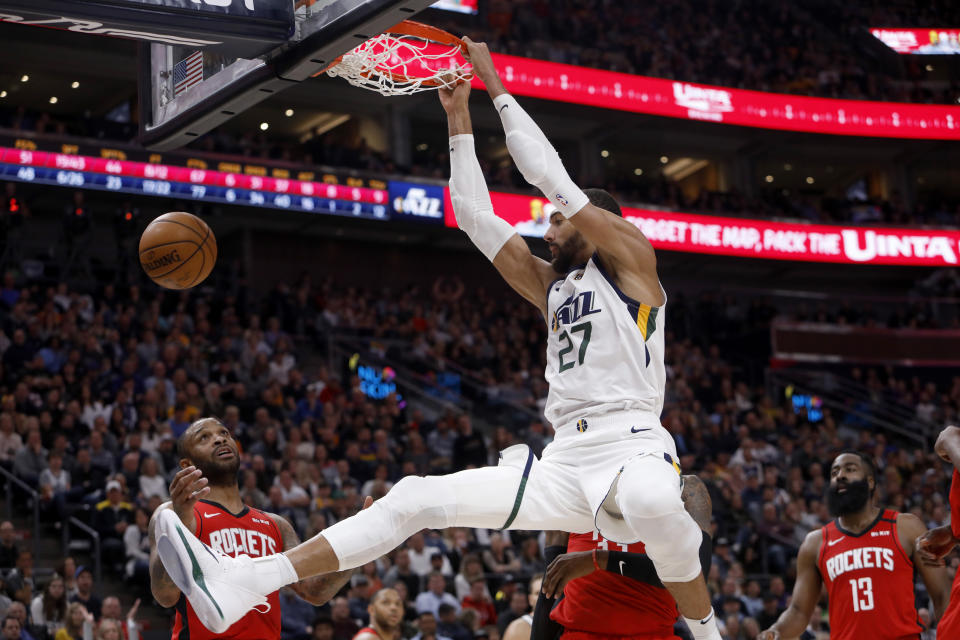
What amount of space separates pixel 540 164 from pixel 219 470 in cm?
242

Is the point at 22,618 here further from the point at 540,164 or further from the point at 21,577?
the point at 540,164

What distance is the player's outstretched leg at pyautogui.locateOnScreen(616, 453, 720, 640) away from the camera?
15.3 feet

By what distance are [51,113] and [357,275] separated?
7.61 m

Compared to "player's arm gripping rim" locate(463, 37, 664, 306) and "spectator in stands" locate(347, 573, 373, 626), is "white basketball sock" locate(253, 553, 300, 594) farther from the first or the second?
"spectator in stands" locate(347, 573, 373, 626)

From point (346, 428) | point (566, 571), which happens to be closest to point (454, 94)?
point (566, 571)

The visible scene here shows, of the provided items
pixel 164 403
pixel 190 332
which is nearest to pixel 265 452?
pixel 164 403

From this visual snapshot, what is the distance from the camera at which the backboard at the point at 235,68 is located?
17.2ft

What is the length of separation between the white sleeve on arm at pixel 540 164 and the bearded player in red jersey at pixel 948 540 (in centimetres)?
219

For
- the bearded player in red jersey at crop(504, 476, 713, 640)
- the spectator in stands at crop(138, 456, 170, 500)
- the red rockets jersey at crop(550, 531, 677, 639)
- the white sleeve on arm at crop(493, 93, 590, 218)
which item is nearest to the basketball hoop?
the white sleeve on arm at crop(493, 93, 590, 218)

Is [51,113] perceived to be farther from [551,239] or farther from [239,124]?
Result: [551,239]

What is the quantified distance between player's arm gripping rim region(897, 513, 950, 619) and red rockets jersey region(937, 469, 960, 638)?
0.28 meters

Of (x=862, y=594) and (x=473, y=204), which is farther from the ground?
(x=473, y=204)

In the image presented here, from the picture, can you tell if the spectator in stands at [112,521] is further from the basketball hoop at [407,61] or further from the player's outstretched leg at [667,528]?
the player's outstretched leg at [667,528]

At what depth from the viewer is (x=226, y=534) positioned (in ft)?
19.7
